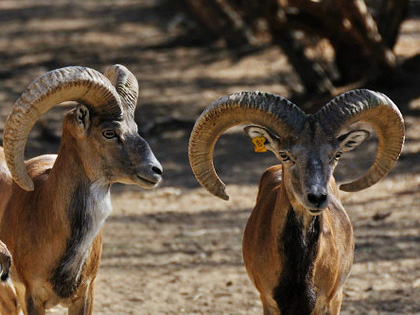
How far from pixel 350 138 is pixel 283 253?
41.5 inches

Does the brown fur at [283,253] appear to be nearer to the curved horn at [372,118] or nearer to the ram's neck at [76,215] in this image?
the curved horn at [372,118]

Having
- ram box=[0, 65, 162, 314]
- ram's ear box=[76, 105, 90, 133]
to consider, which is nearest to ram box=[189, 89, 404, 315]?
ram box=[0, 65, 162, 314]

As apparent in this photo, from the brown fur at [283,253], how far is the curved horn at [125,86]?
1344mm

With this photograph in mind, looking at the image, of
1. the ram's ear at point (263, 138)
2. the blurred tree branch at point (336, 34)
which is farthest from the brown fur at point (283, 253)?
the blurred tree branch at point (336, 34)

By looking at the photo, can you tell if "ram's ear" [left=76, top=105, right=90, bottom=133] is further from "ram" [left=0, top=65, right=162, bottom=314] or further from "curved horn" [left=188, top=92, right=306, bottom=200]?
"curved horn" [left=188, top=92, right=306, bottom=200]

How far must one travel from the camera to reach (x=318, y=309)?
6.79 meters

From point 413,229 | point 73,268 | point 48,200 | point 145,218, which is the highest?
point 48,200

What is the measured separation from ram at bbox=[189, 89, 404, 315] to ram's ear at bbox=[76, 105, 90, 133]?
2.88ft

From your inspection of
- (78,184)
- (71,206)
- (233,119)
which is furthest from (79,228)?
(233,119)

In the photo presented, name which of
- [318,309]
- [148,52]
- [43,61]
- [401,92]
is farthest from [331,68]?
[318,309]

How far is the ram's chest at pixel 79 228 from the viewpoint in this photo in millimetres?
6680

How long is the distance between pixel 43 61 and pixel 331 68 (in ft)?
24.8

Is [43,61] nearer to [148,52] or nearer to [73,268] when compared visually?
[148,52]

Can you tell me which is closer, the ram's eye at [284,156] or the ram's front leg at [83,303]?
the ram's eye at [284,156]
